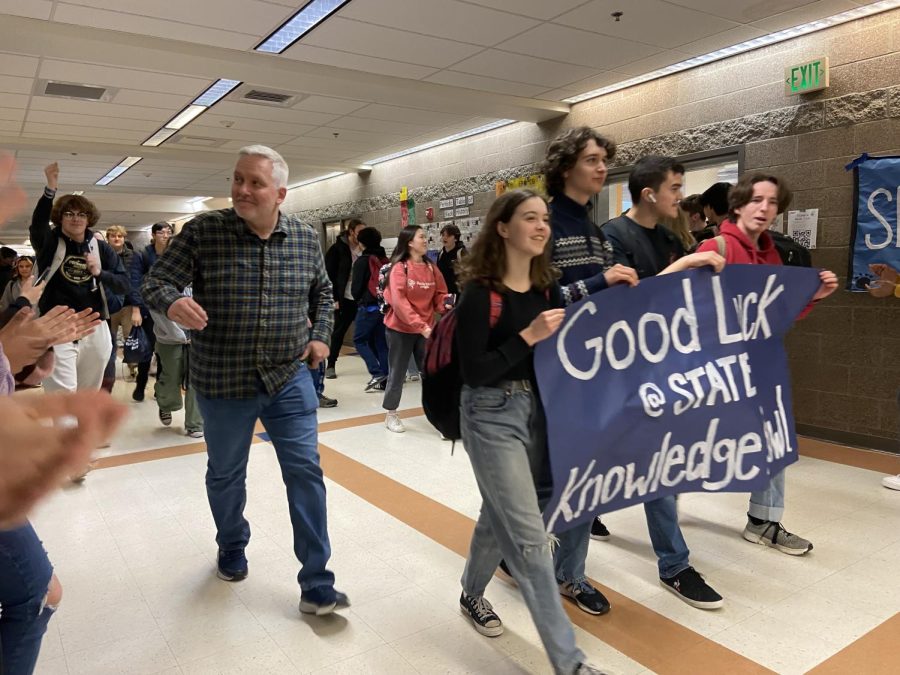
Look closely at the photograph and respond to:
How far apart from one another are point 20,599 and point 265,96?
19.0 feet

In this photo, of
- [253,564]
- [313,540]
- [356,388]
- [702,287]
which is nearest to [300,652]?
[313,540]

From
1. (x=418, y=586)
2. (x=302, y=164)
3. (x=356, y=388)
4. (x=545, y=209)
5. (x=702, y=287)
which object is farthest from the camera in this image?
(x=302, y=164)

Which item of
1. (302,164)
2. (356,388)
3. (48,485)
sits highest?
(302,164)

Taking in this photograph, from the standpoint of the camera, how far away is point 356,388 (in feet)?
23.0

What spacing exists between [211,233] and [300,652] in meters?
1.46

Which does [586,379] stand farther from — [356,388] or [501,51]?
[356,388]

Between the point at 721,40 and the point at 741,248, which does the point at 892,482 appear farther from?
the point at 721,40

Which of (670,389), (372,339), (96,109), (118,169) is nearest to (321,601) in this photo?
(670,389)

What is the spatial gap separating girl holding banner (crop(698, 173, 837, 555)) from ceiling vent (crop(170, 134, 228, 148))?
7.09m

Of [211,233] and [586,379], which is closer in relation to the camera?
[586,379]

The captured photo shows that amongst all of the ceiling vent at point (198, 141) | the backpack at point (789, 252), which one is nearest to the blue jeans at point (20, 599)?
the backpack at point (789, 252)

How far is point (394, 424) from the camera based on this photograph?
5.10m

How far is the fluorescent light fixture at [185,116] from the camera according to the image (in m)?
6.76

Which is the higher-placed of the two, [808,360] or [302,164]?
[302,164]
